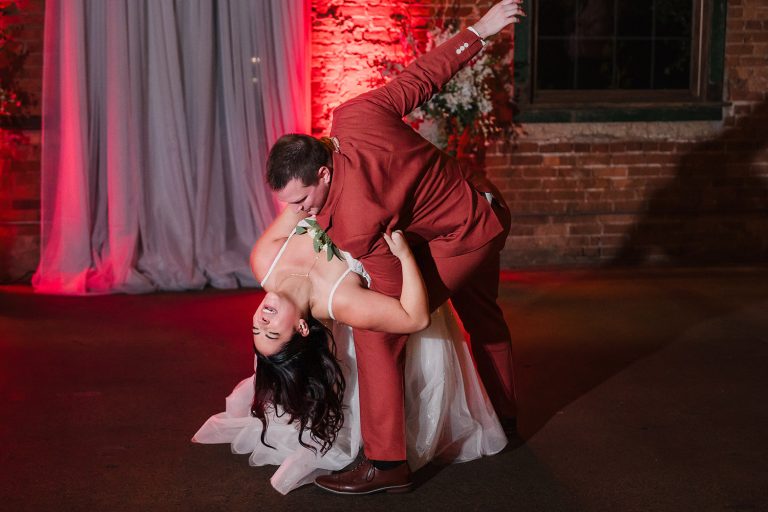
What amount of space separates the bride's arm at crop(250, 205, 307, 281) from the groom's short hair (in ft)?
2.36

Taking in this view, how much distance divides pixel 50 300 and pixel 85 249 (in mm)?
493

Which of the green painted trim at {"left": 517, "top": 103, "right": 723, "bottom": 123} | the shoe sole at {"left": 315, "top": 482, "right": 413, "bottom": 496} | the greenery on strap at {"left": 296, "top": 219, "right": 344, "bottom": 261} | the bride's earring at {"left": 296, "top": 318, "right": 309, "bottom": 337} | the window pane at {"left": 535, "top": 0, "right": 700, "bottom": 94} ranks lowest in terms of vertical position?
the shoe sole at {"left": 315, "top": 482, "right": 413, "bottom": 496}

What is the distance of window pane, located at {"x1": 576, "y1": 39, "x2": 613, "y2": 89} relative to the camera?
23.6ft

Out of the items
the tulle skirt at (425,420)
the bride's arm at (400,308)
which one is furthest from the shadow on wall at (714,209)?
the bride's arm at (400,308)

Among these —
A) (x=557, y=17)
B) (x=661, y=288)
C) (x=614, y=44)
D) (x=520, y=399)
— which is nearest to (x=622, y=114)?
(x=614, y=44)

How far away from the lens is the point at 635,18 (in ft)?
23.8

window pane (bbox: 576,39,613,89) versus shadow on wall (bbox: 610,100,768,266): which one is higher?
window pane (bbox: 576,39,613,89)

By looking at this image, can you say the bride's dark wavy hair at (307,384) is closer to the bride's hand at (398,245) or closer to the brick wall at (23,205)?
the bride's hand at (398,245)

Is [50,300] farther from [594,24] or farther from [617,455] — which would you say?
[594,24]

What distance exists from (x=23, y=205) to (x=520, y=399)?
13.6 ft

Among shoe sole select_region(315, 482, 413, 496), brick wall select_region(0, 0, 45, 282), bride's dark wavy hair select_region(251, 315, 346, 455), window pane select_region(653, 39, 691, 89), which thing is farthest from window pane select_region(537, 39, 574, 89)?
shoe sole select_region(315, 482, 413, 496)

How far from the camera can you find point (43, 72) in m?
6.28

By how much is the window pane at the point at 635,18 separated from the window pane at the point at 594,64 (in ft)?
0.55

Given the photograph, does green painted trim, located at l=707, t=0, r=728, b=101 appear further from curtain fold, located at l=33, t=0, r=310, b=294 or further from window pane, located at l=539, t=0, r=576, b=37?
curtain fold, located at l=33, t=0, r=310, b=294
